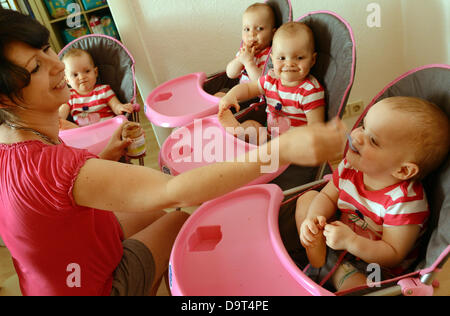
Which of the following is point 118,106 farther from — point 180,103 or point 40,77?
point 40,77

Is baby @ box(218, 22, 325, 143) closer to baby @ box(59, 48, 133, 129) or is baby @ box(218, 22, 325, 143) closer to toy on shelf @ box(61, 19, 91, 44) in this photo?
baby @ box(59, 48, 133, 129)

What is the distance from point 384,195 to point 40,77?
0.96m

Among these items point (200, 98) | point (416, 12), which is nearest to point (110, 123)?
point (200, 98)

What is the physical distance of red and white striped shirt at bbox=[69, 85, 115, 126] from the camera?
182 cm

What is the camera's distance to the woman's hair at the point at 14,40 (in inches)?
28.0

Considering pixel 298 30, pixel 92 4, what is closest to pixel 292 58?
pixel 298 30

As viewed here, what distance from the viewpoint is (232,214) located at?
0.98 meters

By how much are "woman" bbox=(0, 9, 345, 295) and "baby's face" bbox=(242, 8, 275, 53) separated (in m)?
0.97

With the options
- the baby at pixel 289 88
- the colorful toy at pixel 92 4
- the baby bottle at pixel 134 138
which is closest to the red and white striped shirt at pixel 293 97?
the baby at pixel 289 88

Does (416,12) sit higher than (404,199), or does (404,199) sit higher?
(416,12)

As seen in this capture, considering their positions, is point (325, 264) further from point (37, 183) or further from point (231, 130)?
point (37, 183)

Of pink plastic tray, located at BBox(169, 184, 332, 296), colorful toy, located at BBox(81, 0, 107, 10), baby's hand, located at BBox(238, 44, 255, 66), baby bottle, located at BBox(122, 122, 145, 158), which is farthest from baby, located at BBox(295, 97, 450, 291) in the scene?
colorful toy, located at BBox(81, 0, 107, 10)

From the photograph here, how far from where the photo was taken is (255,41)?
160 cm

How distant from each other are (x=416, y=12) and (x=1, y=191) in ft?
6.07
